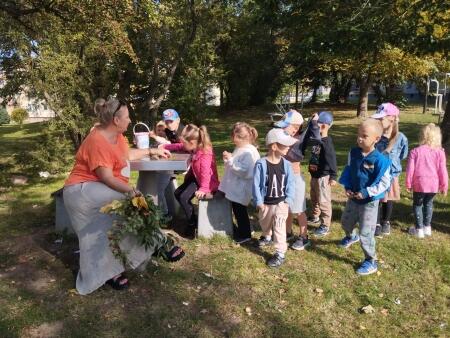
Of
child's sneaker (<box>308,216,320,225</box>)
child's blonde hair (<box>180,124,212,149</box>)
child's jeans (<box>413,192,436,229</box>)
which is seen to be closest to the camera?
child's blonde hair (<box>180,124,212,149</box>)

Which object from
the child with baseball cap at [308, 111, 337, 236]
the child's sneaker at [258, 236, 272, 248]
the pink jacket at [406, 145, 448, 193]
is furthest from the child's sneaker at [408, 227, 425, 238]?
the child's sneaker at [258, 236, 272, 248]

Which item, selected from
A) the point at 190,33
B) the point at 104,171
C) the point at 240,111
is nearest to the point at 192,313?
the point at 104,171

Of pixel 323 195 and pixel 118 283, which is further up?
pixel 323 195

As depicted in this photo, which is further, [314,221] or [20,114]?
[20,114]

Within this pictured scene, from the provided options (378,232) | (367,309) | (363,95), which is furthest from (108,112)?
(363,95)

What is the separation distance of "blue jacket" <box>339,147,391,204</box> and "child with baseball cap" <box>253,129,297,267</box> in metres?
0.65

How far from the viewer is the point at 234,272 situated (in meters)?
4.74

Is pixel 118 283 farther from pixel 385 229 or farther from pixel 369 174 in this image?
pixel 385 229

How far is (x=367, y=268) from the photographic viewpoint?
4777 mm

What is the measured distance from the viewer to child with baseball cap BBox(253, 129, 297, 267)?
15.7 ft

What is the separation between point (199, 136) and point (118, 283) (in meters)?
2.07

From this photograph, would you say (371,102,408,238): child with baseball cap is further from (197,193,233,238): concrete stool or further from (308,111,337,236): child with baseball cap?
(197,193,233,238): concrete stool

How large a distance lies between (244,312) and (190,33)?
1434 centimetres

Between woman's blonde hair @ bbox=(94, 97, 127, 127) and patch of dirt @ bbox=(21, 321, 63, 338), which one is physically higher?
woman's blonde hair @ bbox=(94, 97, 127, 127)
